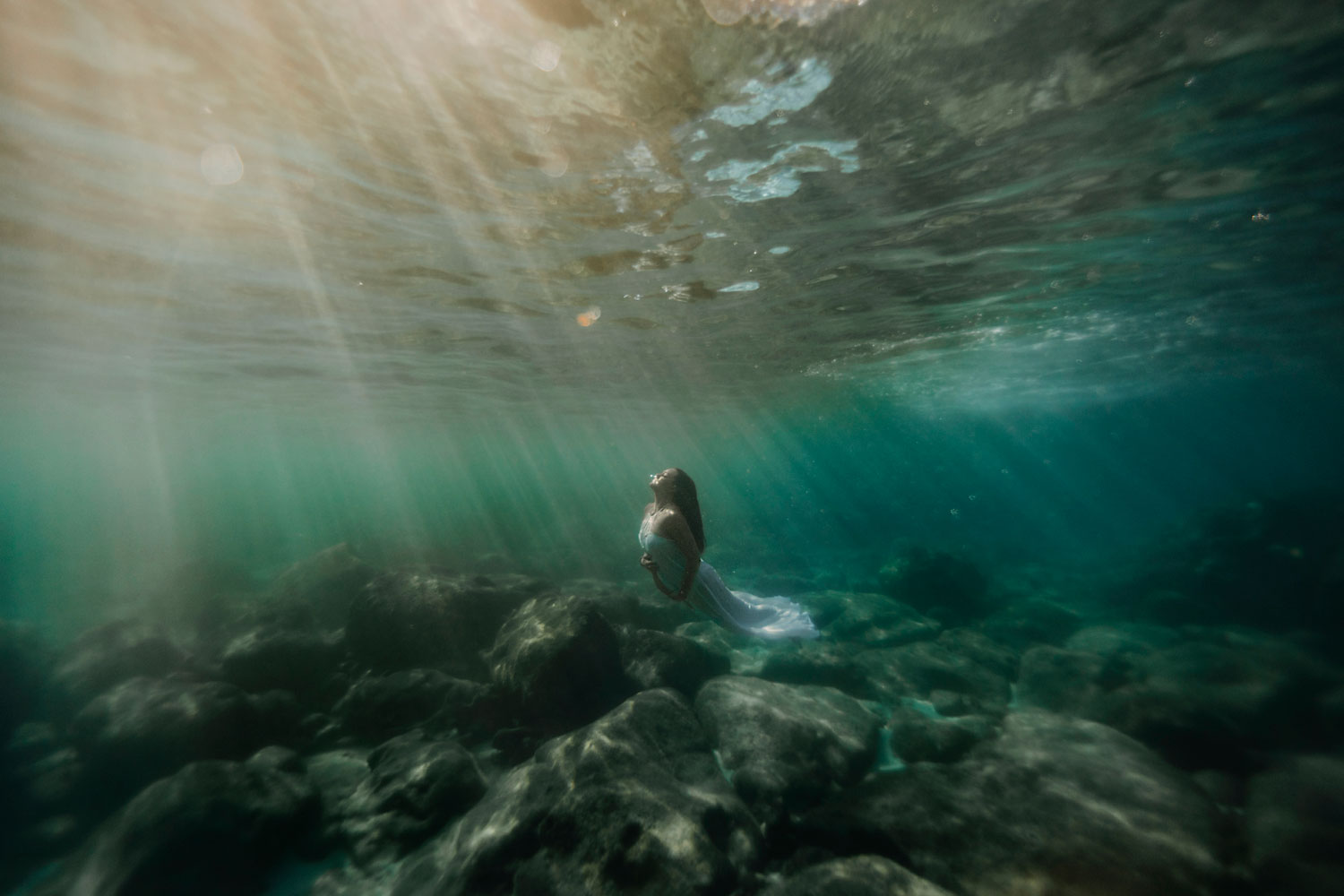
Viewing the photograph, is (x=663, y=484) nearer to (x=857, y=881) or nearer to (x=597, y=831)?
(x=597, y=831)

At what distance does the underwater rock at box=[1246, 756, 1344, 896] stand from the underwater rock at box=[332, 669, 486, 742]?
10.2m

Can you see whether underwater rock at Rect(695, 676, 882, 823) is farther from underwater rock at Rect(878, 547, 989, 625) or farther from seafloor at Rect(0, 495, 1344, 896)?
underwater rock at Rect(878, 547, 989, 625)

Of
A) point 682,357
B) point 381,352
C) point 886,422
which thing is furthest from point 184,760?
Result: point 886,422

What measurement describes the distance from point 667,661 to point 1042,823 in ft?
19.1

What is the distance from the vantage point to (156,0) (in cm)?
507

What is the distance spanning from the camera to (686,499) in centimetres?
664

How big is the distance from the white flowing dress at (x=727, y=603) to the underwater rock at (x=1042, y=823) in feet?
7.55

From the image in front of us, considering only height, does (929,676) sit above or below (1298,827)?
above

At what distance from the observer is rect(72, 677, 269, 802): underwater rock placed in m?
7.58

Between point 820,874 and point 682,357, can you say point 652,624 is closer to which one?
point 820,874

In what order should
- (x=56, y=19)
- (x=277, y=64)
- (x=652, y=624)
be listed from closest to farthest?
(x=56, y=19)
(x=277, y=64)
(x=652, y=624)

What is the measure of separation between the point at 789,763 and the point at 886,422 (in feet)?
190

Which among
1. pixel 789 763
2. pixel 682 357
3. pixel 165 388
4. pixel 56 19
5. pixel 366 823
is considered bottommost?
pixel 789 763

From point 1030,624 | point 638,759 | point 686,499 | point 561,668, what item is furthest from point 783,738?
point 1030,624
